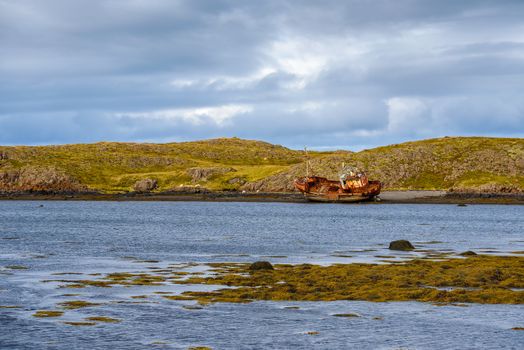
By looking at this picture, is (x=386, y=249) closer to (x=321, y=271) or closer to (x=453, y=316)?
(x=321, y=271)

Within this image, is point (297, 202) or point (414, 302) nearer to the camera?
point (414, 302)

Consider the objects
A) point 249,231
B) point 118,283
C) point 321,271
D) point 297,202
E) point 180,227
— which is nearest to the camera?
point 118,283

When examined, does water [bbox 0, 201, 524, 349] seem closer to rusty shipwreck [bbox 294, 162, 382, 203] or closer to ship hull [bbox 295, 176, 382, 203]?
rusty shipwreck [bbox 294, 162, 382, 203]

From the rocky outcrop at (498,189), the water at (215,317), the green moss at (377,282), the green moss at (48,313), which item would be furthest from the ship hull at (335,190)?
the green moss at (48,313)

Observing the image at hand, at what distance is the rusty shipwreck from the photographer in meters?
181

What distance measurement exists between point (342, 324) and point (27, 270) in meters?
25.5

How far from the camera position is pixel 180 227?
102 metres

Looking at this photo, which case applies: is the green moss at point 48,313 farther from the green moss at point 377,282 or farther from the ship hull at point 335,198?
the ship hull at point 335,198

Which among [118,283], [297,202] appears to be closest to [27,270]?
[118,283]

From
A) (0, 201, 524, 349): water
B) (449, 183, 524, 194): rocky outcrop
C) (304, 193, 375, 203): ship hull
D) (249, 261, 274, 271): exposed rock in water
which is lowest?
(0, 201, 524, 349): water

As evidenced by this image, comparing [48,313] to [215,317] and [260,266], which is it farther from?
[260,266]

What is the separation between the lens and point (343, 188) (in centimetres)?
18762

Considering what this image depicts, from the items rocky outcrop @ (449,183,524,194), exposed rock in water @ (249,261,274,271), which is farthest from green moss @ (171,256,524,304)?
rocky outcrop @ (449,183,524,194)

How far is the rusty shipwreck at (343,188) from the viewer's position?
181m
